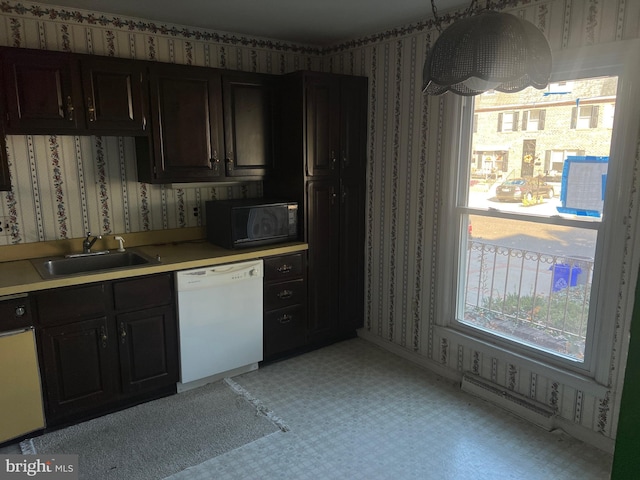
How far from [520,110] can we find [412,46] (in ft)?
3.08

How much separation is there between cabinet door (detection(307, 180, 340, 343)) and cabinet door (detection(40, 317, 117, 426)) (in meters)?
1.46

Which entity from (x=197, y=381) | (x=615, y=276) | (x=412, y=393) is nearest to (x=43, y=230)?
(x=197, y=381)

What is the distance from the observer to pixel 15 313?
2348 mm

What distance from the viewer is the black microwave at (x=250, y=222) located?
316 cm

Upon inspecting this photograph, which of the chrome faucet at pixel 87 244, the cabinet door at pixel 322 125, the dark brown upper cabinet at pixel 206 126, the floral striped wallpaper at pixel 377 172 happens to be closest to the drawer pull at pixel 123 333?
the chrome faucet at pixel 87 244

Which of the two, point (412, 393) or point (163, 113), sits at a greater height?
point (163, 113)

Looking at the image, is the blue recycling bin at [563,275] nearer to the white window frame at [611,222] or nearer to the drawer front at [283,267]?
the white window frame at [611,222]

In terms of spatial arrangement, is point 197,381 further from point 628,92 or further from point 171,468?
point 628,92

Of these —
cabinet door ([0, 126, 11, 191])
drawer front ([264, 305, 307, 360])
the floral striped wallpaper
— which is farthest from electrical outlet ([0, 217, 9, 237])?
drawer front ([264, 305, 307, 360])

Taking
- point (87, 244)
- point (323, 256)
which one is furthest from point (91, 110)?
point (323, 256)

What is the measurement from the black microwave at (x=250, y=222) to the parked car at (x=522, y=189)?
1399 millimetres

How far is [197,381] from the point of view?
3.06 metres

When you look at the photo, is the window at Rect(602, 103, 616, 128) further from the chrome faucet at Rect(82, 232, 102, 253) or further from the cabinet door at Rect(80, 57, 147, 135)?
the chrome faucet at Rect(82, 232, 102, 253)

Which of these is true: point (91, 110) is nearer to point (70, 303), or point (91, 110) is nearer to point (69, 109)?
point (69, 109)
